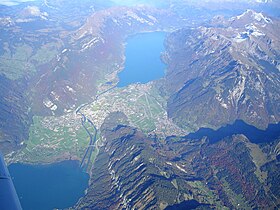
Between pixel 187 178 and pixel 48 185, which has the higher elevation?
pixel 187 178

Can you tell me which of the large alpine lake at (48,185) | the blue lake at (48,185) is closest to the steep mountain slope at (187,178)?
the large alpine lake at (48,185)

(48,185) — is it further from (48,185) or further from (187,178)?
(187,178)

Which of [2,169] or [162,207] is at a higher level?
[2,169]

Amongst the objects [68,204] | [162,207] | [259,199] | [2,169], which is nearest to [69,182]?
[68,204]

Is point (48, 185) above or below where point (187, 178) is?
below

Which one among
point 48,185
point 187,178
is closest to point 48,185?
point 48,185

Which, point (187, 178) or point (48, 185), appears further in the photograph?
point (48, 185)

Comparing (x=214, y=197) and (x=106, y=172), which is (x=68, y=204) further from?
(x=214, y=197)

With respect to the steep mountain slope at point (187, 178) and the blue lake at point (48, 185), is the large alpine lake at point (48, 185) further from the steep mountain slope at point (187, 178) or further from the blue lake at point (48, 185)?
the steep mountain slope at point (187, 178)

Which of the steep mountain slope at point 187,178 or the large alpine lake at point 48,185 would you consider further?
the large alpine lake at point 48,185
